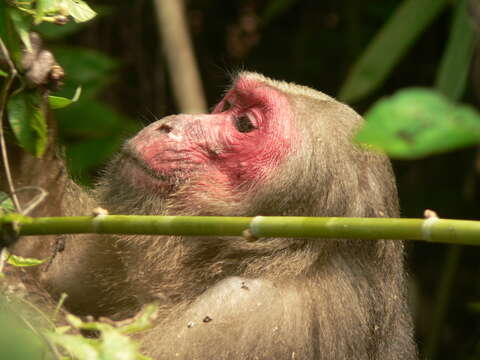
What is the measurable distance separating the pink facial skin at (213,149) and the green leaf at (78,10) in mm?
988

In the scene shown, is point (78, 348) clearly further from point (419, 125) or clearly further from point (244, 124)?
point (244, 124)

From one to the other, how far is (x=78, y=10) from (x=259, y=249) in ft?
3.87

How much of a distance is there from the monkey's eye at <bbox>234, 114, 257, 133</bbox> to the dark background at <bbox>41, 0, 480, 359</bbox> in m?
3.36

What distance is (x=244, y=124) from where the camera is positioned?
337cm

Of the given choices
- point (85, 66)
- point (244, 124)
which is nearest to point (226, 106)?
point (244, 124)

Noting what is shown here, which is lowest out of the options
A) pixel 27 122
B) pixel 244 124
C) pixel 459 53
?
pixel 27 122

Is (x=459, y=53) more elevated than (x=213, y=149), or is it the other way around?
(x=459, y=53)

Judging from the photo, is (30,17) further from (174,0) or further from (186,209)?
(174,0)

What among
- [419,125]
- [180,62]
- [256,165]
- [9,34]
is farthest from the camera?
[180,62]

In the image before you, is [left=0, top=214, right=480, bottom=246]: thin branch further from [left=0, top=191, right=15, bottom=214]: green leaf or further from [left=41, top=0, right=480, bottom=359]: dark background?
[left=41, top=0, right=480, bottom=359]: dark background

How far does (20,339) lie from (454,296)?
7010 mm

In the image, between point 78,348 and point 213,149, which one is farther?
point 213,149

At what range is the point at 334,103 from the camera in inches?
131

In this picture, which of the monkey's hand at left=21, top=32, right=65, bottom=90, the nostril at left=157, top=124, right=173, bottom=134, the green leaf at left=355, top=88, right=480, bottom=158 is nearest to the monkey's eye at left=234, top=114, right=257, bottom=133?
the nostril at left=157, top=124, right=173, bottom=134
